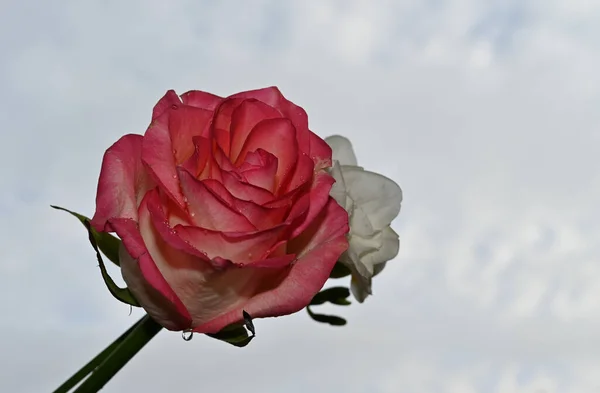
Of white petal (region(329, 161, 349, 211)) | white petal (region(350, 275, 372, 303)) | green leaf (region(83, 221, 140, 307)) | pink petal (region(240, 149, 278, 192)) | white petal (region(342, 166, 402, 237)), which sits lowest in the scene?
green leaf (region(83, 221, 140, 307))

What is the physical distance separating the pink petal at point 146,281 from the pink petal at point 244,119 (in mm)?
81

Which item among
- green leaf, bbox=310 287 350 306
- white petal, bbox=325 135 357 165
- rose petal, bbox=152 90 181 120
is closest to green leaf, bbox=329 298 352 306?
green leaf, bbox=310 287 350 306

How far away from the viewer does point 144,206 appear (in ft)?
1.44

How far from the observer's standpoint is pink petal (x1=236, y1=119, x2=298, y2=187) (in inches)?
18.0

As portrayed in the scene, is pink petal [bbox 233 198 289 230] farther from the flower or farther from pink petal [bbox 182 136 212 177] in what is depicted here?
the flower

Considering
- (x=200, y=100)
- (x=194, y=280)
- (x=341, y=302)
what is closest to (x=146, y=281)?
(x=194, y=280)

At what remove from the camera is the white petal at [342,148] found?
64cm

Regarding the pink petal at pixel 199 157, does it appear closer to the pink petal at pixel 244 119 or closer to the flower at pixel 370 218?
the pink petal at pixel 244 119

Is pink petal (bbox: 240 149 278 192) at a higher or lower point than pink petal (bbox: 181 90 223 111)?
lower

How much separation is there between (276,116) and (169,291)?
0.13 m

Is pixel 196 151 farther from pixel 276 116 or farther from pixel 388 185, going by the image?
pixel 388 185

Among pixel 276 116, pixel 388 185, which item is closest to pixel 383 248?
pixel 388 185

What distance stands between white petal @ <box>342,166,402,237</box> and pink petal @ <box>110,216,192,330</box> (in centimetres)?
21

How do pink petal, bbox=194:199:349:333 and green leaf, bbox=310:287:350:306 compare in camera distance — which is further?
green leaf, bbox=310:287:350:306
